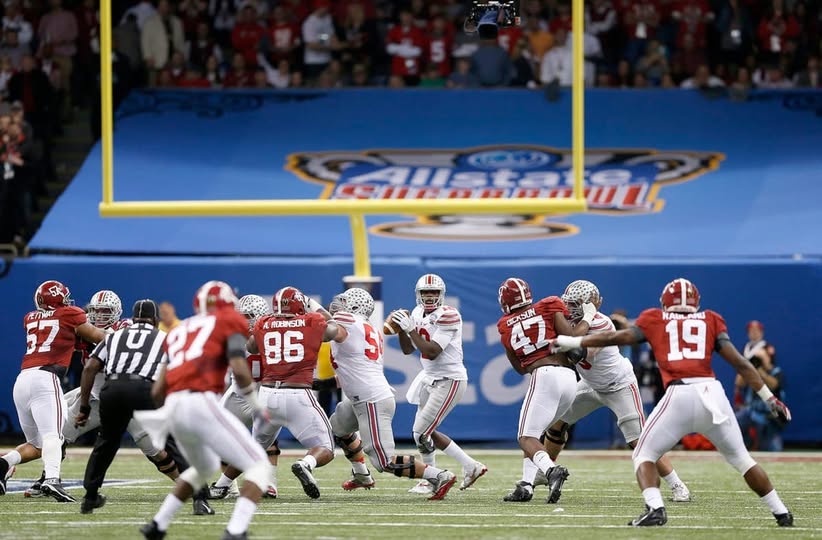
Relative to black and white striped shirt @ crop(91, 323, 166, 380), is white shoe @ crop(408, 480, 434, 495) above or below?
below

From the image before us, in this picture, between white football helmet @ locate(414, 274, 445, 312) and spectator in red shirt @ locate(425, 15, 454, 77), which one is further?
spectator in red shirt @ locate(425, 15, 454, 77)

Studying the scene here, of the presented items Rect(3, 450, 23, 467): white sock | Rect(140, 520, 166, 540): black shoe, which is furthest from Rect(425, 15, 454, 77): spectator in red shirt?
Rect(140, 520, 166, 540): black shoe

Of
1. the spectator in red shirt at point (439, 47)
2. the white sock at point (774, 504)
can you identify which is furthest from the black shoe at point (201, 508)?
the spectator in red shirt at point (439, 47)

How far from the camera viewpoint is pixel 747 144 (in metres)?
18.6

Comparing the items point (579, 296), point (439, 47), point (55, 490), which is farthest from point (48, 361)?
point (439, 47)

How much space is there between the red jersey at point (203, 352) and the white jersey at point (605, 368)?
3979mm

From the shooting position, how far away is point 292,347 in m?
10.8

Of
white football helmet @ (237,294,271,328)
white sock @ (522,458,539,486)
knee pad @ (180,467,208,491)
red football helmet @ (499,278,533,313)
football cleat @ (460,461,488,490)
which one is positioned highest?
red football helmet @ (499,278,533,313)

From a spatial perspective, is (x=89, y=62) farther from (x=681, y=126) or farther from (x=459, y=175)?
(x=681, y=126)

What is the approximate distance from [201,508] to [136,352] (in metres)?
1.13

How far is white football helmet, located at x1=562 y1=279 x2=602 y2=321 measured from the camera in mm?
11305

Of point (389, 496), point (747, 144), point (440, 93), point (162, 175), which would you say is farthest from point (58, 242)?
point (747, 144)

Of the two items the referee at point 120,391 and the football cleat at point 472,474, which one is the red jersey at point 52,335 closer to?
the referee at point 120,391

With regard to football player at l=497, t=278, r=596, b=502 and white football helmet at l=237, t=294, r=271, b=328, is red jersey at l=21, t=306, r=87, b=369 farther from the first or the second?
football player at l=497, t=278, r=596, b=502
